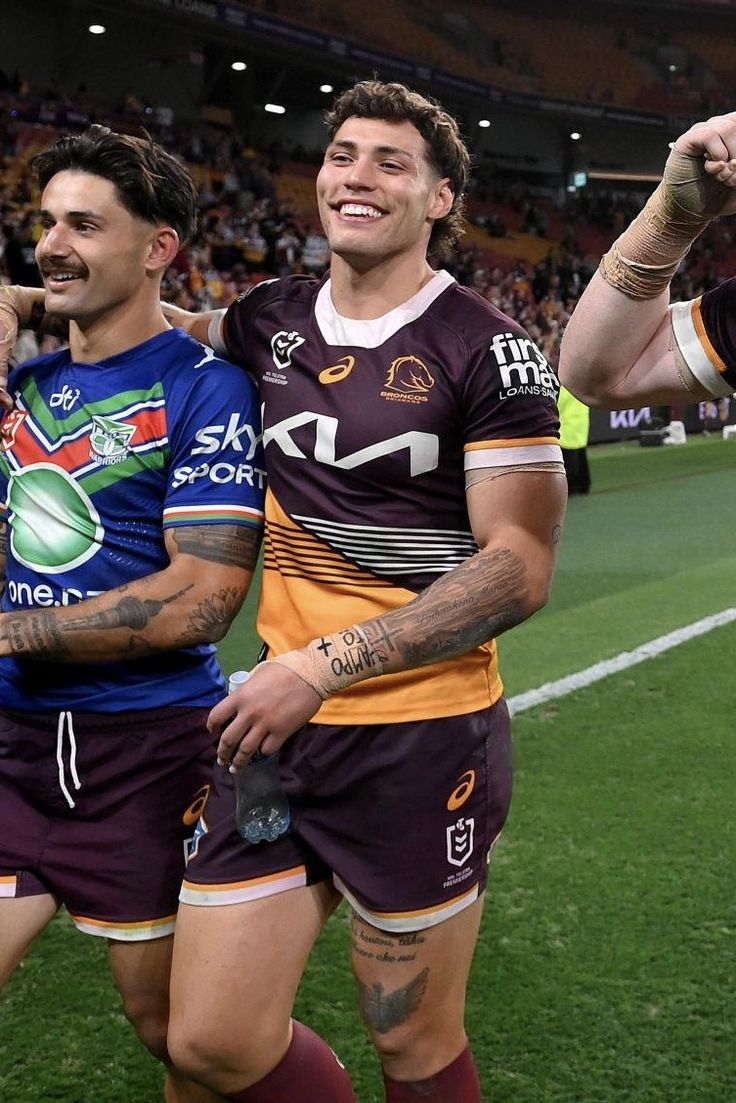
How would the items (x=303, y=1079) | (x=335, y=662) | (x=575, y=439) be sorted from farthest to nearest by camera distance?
(x=575, y=439), (x=303, y=1079), (x=335, y=662)

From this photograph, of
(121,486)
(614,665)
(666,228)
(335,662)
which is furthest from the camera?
(614,665)

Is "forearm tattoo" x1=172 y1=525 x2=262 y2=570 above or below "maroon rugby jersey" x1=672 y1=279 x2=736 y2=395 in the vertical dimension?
below

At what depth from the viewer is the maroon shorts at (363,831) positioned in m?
2.40

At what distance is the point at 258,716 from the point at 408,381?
2.36 ft

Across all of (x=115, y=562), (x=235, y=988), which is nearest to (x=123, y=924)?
(x=235, y=988)

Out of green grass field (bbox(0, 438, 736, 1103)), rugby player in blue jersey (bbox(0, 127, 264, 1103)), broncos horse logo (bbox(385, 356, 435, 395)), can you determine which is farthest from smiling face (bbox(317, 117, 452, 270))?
green grass field (bbox(0, 438, 736, 1103))

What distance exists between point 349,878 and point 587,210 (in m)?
39.8

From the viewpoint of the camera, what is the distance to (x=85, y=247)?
255cm

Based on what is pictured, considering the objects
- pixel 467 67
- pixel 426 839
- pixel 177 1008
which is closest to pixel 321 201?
pixel 426 839

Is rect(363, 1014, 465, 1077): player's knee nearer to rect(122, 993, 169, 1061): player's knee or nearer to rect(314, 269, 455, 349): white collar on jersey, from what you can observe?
rect(122, 993, 169, 1061): player's knee

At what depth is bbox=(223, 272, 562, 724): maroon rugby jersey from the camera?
240cm

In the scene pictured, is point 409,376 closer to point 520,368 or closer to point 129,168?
point 520,368

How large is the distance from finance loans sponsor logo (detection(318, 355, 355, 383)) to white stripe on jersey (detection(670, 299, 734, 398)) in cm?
61

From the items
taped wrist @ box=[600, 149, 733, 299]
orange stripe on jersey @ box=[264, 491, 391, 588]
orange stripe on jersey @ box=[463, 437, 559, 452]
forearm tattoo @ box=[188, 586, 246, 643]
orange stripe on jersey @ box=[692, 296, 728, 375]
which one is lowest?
forearm tattoo @ box=[188, 586, 246, 643]
